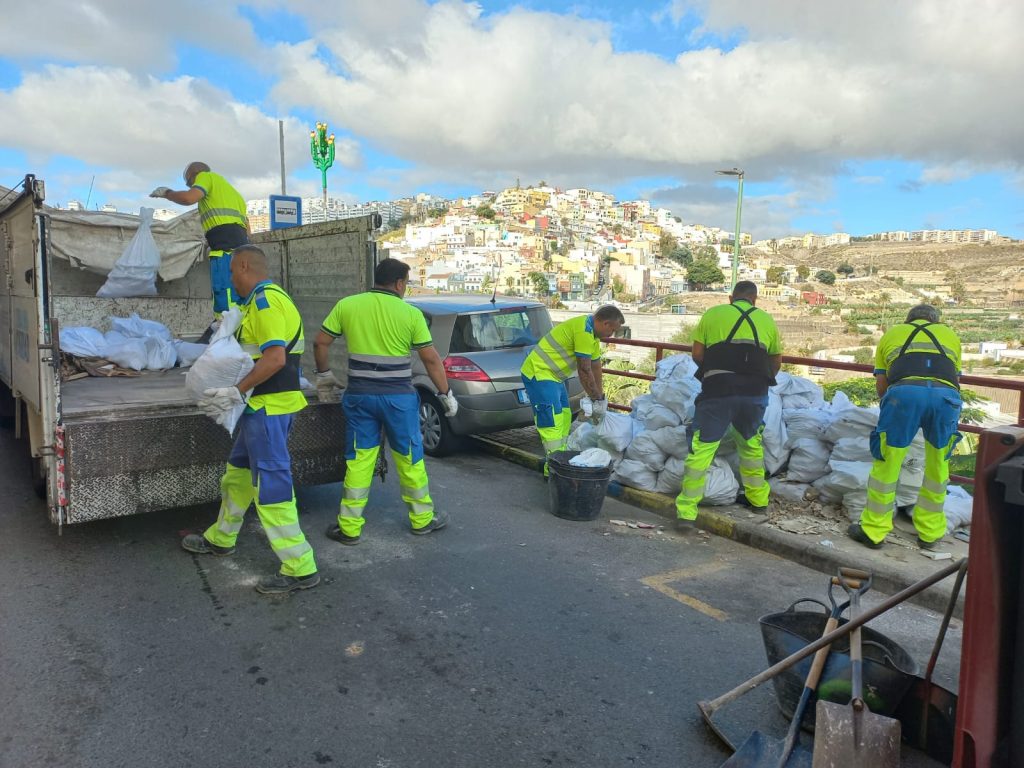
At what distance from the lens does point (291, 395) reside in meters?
4.22

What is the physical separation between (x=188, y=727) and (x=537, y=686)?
145 centimetres

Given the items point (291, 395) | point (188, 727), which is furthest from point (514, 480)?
point (188, 727)

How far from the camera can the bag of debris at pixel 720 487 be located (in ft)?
19.1

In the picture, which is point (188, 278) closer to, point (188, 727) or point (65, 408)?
point (65, 408)

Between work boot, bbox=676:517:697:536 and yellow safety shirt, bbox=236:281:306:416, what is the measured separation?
3056 mm

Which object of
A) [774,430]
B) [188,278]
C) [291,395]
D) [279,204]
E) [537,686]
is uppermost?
[279,204]

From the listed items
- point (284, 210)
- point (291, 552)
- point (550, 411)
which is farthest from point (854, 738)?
point (284, 210)

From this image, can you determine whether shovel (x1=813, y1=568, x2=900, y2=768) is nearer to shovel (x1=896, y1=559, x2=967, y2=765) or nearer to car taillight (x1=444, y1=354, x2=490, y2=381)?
shovel (x1=896, y1=559, x2=967, y2=765)

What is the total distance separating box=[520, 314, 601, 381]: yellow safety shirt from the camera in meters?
6.30

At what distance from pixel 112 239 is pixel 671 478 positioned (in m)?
6.10

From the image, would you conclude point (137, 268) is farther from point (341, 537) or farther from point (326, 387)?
point (341, 537)

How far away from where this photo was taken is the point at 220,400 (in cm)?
397

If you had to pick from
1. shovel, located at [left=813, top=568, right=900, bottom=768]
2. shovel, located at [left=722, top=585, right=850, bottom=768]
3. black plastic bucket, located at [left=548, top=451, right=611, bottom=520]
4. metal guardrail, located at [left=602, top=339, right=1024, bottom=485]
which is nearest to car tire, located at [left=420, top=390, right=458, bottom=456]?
metal guardrail, located at [left=602, top=339, right=1024, bottom=485]

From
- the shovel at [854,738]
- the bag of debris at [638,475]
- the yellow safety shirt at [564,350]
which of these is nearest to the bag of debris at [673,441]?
the bag of debris at [638,475]
